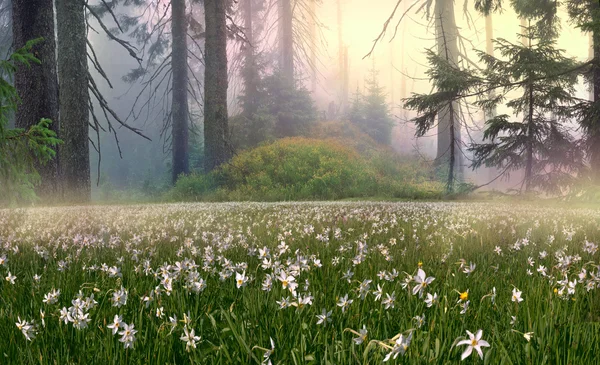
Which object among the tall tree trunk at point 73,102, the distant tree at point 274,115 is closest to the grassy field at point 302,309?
the tall tree trunk at point 73,102

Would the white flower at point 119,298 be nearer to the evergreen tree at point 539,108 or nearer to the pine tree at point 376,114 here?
the evergreen tree at point 539,108

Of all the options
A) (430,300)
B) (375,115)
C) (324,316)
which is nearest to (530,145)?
(430,300)

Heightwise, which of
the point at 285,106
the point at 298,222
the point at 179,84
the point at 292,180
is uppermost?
the point at 179,84

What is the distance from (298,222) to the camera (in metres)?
6.45

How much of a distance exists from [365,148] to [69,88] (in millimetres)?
21400

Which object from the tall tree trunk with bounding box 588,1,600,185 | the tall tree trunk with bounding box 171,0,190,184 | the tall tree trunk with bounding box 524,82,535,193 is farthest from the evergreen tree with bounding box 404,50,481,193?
the tall tree trunk with bounding box 171,0,190,184

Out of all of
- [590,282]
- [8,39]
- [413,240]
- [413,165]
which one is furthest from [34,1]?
[413,165]

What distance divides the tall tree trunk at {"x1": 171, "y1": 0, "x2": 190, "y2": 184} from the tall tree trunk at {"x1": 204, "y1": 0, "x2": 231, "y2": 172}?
4761 mm

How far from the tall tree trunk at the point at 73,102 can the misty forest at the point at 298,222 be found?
0.20 ft

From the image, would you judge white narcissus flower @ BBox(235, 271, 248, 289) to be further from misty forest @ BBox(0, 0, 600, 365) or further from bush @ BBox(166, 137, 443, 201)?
bush @ BBox(166, 137, 443, 201)

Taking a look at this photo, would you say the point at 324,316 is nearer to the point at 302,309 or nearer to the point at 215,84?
Answer: the point at 302,309

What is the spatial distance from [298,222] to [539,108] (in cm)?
1186

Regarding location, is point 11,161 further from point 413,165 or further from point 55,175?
point 413,165

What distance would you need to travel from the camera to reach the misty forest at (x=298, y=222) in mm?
1939
